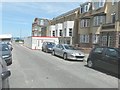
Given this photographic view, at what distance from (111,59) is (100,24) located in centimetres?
2395

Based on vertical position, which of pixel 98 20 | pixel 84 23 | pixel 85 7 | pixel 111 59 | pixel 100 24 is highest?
pixel 85 7

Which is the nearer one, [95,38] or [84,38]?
[95,38]

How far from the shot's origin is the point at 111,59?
41.0 ft

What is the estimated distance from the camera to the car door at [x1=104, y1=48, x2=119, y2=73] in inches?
477

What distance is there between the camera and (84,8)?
144 feet

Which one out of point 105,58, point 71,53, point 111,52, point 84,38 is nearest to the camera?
point 111,52

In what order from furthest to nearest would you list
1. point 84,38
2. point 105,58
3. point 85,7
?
point 85,7, point 84,38, point 105,58

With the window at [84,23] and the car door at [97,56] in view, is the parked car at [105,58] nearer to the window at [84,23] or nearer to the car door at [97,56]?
the car door at [97,56]

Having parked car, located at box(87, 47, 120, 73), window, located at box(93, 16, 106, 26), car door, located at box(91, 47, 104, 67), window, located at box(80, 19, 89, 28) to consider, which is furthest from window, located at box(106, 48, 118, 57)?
window, located at box(80, 19, 89, 28)

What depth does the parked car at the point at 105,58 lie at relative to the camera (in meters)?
12.2

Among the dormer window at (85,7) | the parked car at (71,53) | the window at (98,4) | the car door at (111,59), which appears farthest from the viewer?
the dormer window at (85,7)

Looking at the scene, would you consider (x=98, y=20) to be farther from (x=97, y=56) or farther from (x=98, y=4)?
(x=97, y=56)

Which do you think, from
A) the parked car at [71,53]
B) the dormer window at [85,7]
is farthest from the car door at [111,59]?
the dormer window at [85,7]

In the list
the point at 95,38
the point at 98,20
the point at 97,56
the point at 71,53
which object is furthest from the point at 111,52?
the point at 95,38
